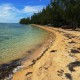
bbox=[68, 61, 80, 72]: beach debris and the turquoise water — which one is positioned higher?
bbox=[68, 61, 80, 72]: beach debris

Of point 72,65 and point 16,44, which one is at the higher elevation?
point 72,65

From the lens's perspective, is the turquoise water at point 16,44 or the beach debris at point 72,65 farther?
the turquoise water at point 16,44

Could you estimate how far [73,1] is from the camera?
2092 inches

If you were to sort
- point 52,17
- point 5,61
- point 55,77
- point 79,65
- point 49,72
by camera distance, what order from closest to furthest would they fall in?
point 55,77, point 49,72, point 79,65, point 5,61, point 52,17

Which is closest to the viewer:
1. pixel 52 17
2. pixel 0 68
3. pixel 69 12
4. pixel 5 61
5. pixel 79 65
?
pixel 79 65

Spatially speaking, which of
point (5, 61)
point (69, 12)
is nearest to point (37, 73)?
point (5, 61)

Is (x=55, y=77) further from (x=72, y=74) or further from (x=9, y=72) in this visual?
(x=9, y=72)

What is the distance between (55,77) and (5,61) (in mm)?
6600

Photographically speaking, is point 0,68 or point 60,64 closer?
point 60,64

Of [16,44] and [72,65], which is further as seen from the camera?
[16,44]

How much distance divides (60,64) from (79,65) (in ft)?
3.72

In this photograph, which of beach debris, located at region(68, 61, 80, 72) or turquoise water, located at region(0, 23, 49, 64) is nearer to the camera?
beach debris, located at region(68, 61, 80, 72)

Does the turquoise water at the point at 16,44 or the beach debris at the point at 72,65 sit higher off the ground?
the beach debris at the point at 72,65

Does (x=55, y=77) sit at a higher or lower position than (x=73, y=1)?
lower
